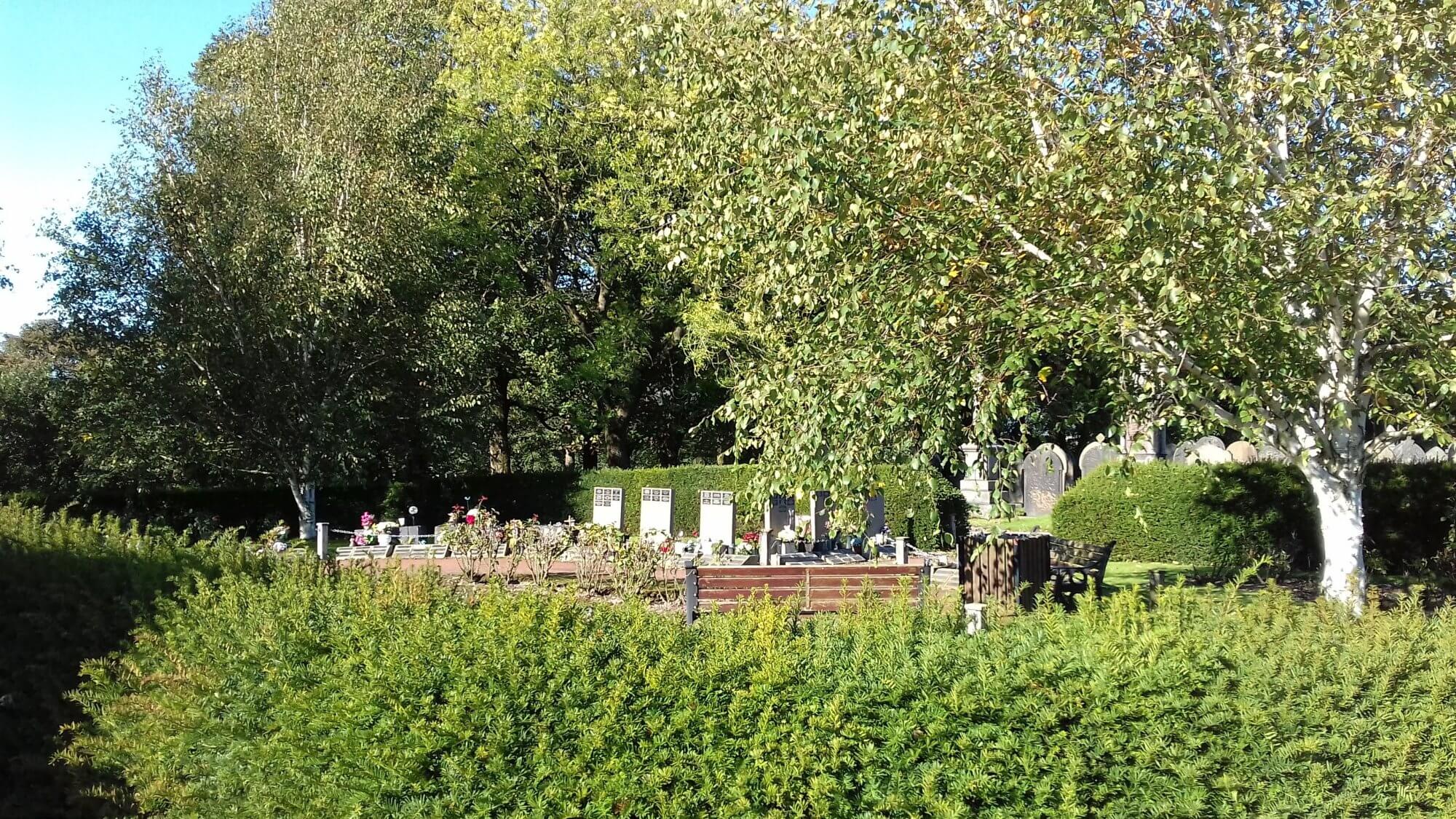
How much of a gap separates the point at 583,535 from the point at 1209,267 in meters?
8.76

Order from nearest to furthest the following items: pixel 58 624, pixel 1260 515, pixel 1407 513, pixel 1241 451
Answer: pixel 58 624 → pixel 1407 513 → pixel 1260 515 → pixel 1241 451

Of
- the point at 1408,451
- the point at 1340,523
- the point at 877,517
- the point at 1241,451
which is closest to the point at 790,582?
the point at 1340,523

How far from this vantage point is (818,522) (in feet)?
55.8

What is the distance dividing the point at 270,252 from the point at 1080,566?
52.2 ft

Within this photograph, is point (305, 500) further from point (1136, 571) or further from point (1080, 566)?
point (1136, 571)

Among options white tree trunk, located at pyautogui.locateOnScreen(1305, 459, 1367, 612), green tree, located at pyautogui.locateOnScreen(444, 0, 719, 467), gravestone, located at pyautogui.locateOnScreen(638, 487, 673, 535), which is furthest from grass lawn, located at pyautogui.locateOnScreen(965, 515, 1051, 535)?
white tree trunk, located at pyautogui.locateOnScreen(1305, 459, 1367, 612)

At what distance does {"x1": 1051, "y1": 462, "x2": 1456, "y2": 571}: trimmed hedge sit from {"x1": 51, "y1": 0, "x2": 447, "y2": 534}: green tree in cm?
1480

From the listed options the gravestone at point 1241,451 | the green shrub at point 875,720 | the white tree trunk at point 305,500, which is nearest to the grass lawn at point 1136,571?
the gravestone at point 1241,451

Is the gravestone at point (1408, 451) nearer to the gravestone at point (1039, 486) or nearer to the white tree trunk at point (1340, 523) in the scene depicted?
the gravestone at point (1039, 486)

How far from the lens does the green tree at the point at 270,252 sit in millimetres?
19188

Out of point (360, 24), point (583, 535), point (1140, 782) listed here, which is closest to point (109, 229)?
point (360, 24)

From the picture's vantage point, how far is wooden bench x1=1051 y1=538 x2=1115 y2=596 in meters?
11.4

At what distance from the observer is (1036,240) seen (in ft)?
24.1

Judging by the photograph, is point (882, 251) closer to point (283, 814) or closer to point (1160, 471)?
point (283, 814)
